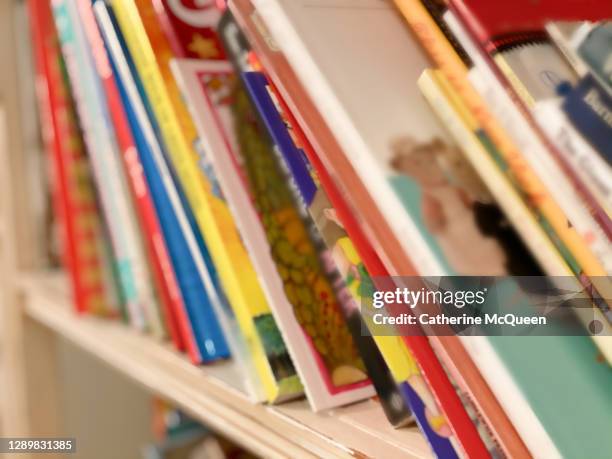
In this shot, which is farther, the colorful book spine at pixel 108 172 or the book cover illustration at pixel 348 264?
the colorful book spine at pixel 108 172

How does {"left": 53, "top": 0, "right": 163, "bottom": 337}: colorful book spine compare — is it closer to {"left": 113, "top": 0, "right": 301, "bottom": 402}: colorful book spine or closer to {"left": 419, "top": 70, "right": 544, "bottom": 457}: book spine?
{"left": 113, "top": 0, "right": 301, "bottom": 402}: colorful book spine

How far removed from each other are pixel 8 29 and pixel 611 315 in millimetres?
909

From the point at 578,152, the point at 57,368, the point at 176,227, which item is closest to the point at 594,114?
the point at 578,152

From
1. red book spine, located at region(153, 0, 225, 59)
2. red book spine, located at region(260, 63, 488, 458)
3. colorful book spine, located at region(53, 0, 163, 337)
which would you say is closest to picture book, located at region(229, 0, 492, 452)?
red book spine, located at region(260, 63, 488, 458)

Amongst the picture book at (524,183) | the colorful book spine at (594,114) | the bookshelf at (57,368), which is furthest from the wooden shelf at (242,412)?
the colorful book spine at (594,114)

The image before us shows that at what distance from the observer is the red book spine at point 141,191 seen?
57cm

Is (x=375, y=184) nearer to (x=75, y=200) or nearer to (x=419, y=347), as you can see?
(x=419, y=347)

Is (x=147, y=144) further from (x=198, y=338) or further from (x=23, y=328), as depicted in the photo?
(x=23, y=328)

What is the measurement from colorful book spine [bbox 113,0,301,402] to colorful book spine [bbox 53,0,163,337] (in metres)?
0.13

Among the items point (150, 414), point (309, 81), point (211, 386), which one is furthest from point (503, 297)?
point (150, 414)

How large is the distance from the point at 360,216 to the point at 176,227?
0.25m

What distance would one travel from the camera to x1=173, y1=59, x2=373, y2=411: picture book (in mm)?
461

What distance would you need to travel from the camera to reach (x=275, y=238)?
0.49 meters

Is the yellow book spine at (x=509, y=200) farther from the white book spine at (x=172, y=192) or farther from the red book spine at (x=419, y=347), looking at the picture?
the white book spine at (x=172, y=192)
